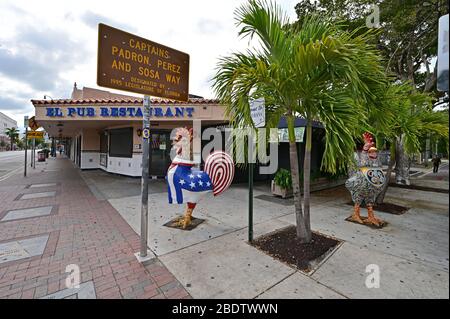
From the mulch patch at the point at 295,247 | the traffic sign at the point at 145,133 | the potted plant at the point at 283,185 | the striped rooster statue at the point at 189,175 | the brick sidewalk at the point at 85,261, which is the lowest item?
the brick sidewalk at the point at 85,261

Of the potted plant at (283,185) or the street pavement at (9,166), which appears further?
the street pavement at (9,166)

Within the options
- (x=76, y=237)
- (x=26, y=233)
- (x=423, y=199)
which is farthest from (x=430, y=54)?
(x=26, y=233)

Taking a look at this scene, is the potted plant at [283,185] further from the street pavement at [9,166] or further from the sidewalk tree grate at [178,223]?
the street pavement at [9,166]

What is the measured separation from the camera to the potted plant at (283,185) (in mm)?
7180

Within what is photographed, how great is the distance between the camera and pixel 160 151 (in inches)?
437

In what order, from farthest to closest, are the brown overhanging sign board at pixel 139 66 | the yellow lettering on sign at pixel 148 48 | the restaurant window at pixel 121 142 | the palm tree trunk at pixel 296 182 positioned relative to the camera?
the restaurant window at pixel 121 142 < the palm tree trunk at pixel 296 182 < the yellow lettering on sign at pixel 148 48 < the brown overhanging sign board at pixel 139 66

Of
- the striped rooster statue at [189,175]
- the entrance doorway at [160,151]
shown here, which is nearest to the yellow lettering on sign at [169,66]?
the striped rooster statue at [189,175]

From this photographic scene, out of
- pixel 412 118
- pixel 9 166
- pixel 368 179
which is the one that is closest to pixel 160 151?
pixel 368 179

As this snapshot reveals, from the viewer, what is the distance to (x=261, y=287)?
101 inches

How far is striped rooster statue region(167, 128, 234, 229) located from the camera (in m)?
4.27

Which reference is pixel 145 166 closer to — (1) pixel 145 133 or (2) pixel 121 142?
(1) pixel 145 133

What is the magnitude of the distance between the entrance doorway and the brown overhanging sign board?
7.69 m

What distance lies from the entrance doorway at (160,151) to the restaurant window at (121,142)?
1231mm
